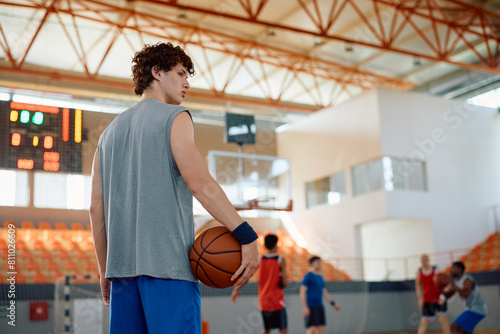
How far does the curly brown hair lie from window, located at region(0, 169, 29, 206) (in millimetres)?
4338

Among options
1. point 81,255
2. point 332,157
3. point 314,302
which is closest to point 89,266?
point 81,255

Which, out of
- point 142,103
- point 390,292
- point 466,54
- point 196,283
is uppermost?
point 466,54

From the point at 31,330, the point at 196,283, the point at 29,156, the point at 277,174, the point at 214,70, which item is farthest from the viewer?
the point at 214,70

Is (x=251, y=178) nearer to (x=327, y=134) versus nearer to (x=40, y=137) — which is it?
(x=327, y=134)

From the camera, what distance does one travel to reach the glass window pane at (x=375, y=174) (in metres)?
14.7

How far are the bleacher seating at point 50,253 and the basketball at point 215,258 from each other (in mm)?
7636

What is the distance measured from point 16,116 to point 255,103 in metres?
12.7

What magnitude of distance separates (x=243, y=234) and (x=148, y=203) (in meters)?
0.34

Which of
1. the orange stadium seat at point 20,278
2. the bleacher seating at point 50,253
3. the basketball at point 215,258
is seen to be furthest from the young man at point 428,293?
the basketball at point 215,258

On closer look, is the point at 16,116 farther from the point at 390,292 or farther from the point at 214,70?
the point at 214,70

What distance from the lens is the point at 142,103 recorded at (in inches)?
82.7

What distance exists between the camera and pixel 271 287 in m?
Result: 7.20

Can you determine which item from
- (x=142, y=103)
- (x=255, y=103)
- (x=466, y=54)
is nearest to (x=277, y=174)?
(x=255, y=103)

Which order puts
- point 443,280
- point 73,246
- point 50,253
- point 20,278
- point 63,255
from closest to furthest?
1. point 443,280
2. point 20,278
3. point 50,253
4. point 63,255
5. point 73,246
